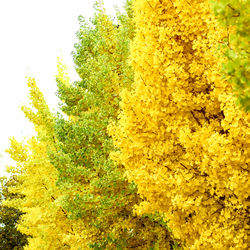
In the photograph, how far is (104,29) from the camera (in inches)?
508

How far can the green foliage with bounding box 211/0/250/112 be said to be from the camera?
2852 mm

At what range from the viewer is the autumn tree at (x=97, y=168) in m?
9.38

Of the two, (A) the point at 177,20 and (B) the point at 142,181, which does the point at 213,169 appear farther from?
(A) the point at 177,20

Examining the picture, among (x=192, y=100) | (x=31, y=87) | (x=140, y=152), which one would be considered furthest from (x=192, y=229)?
(x=31, y=87)

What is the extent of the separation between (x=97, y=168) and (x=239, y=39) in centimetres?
729

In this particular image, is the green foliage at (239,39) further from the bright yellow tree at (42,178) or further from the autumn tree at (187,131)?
the bright yellow tree at (42,178)

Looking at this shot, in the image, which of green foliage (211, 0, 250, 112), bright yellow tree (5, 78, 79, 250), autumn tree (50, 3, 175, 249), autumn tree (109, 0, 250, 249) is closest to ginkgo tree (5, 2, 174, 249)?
autumn tree (50, 3, 175, 249)

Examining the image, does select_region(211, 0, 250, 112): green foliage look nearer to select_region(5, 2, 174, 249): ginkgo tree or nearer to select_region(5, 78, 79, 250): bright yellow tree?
select_region(5, 2, 174, 249): ginkgo tree

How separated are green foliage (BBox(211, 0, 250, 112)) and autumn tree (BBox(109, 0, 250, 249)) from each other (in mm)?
1816

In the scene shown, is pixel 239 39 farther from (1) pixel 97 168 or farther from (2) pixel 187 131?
(1) pixel 97 168

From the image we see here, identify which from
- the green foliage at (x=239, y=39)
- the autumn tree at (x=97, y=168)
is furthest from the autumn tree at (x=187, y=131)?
the autumn tree at (x=97, y=168)

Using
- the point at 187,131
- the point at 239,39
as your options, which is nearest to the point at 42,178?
the point at 187,131

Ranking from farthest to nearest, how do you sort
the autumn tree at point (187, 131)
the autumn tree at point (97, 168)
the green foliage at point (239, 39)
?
the autumn tree at point (97, 168) < the autumn tree at point (187, 131) < the green foliage at point (239, 39)

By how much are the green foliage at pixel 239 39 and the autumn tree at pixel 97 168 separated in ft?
20.4
